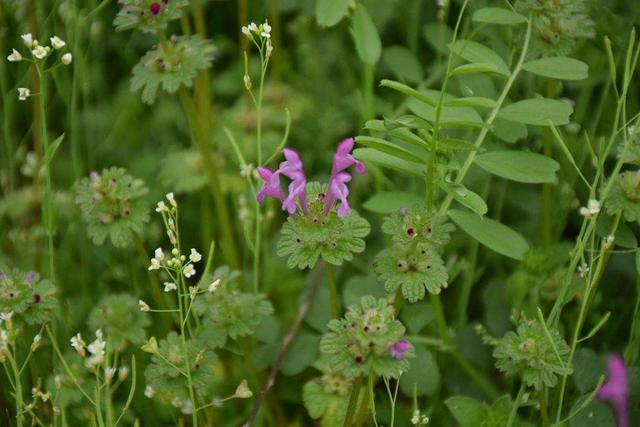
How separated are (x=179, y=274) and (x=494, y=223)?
1.90 ft

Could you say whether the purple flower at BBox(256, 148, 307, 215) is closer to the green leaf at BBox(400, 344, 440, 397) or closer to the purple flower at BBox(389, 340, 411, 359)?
the purple flower at BBox(389, 340, 411, 359)

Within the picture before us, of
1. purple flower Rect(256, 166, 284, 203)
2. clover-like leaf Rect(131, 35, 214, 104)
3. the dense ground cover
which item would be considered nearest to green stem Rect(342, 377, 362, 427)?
the dense ground cover

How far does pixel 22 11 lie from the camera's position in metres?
2.04

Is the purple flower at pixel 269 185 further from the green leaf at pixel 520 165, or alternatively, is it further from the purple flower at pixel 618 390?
the purple flower at pixel 618 390

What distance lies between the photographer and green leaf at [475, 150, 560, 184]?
1486 mm

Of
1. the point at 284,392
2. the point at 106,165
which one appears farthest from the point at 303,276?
the point at 106,165

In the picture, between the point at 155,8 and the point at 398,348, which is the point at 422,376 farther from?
the point at 155,8

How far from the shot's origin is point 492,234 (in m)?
1.53

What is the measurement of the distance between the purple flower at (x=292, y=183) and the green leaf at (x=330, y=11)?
20.6 inches

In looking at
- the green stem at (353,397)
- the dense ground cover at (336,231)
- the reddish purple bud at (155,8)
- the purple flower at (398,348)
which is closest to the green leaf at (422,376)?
the dense ground cover at (336,231)

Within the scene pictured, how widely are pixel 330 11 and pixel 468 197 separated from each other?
1.99 ft

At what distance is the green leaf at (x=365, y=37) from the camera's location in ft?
6.19

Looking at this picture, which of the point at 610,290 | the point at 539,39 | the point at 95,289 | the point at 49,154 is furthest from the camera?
the point at 95,289

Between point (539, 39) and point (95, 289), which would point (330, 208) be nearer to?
point (539, 39)
